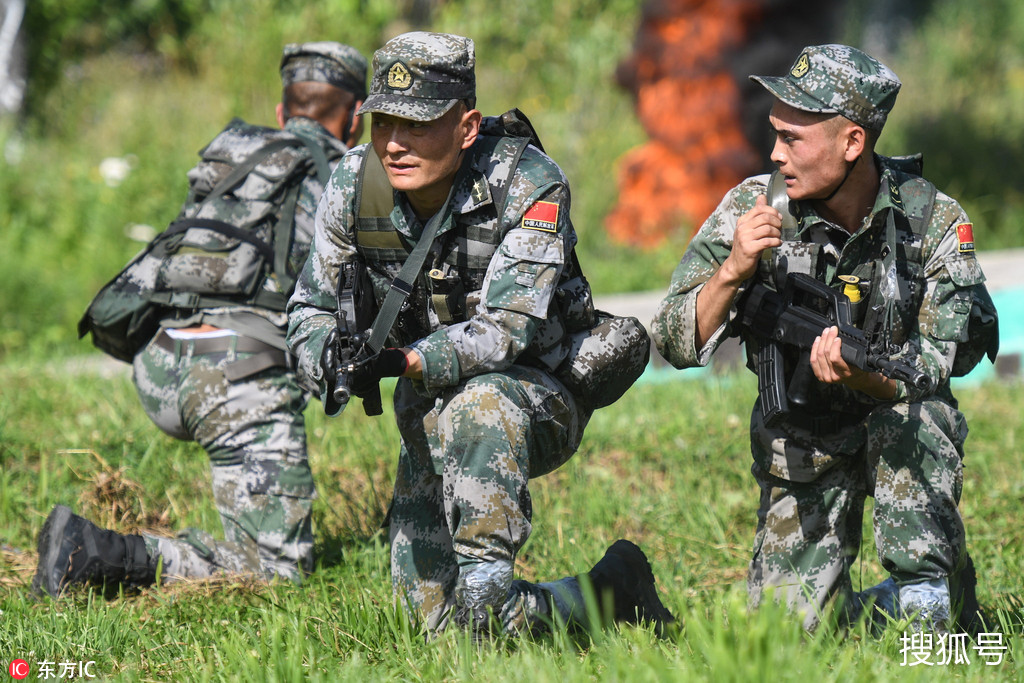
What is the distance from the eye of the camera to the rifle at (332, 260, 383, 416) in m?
3.11

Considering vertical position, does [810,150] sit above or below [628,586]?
above

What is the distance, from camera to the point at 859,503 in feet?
12.7

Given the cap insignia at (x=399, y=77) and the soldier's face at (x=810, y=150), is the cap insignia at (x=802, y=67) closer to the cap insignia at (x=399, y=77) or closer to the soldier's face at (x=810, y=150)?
the soldier's face at (x=810, y=150)

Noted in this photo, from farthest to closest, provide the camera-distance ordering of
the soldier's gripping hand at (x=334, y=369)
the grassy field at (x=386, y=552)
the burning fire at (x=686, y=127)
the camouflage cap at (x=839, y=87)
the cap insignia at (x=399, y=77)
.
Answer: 1. the burning fire at (x=686, y=127)
2. the camouflage cap at (x=839, y=87)
3. the cap insignia at (x=399, y=77)
4. the soldier's gripping hand at (x=334, y=369)
5. the grassy field at (x=386, y=552)

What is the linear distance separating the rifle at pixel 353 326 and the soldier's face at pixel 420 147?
31 centimetres

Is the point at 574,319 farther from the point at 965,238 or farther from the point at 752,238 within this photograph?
the point at 965,238

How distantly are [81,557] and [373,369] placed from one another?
160cm

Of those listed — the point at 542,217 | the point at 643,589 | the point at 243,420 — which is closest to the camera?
the point at 542,217

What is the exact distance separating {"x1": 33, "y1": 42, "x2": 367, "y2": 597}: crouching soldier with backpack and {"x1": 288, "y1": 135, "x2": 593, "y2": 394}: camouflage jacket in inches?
31.3

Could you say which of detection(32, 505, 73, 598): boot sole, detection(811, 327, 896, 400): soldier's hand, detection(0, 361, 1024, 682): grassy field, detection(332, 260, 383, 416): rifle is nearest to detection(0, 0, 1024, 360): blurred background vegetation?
detection(0, 361, 1024, 682): grassy field

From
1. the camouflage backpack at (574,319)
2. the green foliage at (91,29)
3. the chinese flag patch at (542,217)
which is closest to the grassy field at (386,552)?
the camouflage backpack at (574,319)

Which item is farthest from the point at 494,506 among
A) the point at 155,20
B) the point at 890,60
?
the point at 890,60

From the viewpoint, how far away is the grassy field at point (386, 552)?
286 cm

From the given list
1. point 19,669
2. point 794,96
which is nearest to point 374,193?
point 794,96
